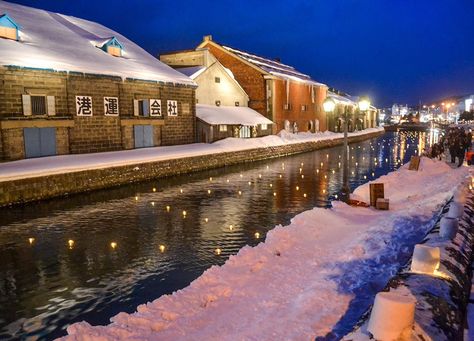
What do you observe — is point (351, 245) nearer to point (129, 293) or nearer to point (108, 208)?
point (129, 293)

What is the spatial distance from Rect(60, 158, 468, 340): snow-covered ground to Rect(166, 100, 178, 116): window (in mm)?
21027

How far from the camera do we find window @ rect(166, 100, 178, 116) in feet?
97.7

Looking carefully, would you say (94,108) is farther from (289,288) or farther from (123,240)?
(289,288)

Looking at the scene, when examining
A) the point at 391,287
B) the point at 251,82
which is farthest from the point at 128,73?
the point at 391,287

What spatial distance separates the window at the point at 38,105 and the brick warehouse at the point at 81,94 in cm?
5

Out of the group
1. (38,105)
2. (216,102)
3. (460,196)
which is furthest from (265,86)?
(460,196)

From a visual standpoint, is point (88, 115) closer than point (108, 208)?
No

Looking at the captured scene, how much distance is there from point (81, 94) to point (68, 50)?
3281 mm

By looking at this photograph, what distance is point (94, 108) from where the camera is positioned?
79.8 feet

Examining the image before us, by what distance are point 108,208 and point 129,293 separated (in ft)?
26.8

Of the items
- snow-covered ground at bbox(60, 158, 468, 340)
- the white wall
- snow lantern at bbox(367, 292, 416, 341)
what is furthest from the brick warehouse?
snow lantern at bbox(367, 292, 416, 341)

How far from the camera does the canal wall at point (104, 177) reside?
50.6 feet

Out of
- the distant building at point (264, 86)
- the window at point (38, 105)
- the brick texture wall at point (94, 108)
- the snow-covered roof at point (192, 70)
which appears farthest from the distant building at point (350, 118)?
the window at point (38, 105)

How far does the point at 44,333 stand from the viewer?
19.9 feet
